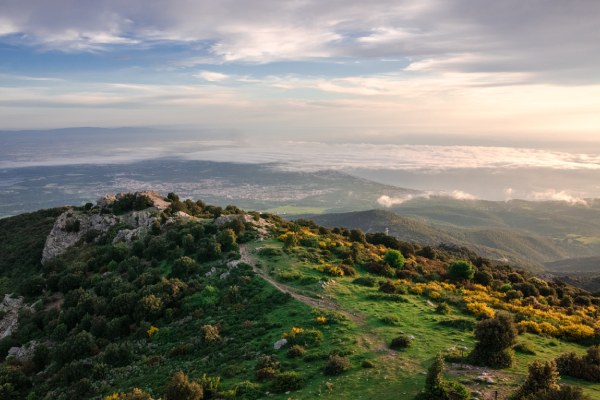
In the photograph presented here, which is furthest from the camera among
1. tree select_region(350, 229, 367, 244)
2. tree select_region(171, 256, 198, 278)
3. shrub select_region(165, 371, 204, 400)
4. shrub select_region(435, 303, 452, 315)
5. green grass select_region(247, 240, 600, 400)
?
tree select_region(350, 229, 367, 244)

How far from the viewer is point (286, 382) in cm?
1912

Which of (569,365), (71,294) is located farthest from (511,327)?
(71,294)

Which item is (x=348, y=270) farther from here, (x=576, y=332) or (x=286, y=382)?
(x=286, y=382)

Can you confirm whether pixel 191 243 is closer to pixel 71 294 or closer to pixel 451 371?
pixel 71 294

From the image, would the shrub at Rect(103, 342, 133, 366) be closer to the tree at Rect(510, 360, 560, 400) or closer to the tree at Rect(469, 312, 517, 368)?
the tree at Rect(469, 312, 517, 368)

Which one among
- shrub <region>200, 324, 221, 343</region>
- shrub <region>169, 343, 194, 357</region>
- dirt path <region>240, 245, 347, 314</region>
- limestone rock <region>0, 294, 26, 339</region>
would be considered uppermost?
dirt path <region>240, 245, 347, 314</region>

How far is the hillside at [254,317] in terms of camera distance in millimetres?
19859

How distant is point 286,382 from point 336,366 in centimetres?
261

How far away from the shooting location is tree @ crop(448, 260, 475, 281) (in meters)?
45.3

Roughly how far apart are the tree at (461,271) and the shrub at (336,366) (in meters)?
29.9

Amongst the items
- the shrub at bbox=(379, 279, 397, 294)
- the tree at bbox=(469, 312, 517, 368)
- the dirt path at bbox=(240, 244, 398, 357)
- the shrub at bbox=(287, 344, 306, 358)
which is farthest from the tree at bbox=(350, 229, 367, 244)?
the tree at bbox=(469, 312, 517, 368)

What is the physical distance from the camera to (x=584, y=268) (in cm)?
17750

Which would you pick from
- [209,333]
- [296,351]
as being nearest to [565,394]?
[296,351]

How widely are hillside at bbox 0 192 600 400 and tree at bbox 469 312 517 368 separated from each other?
26 cm
